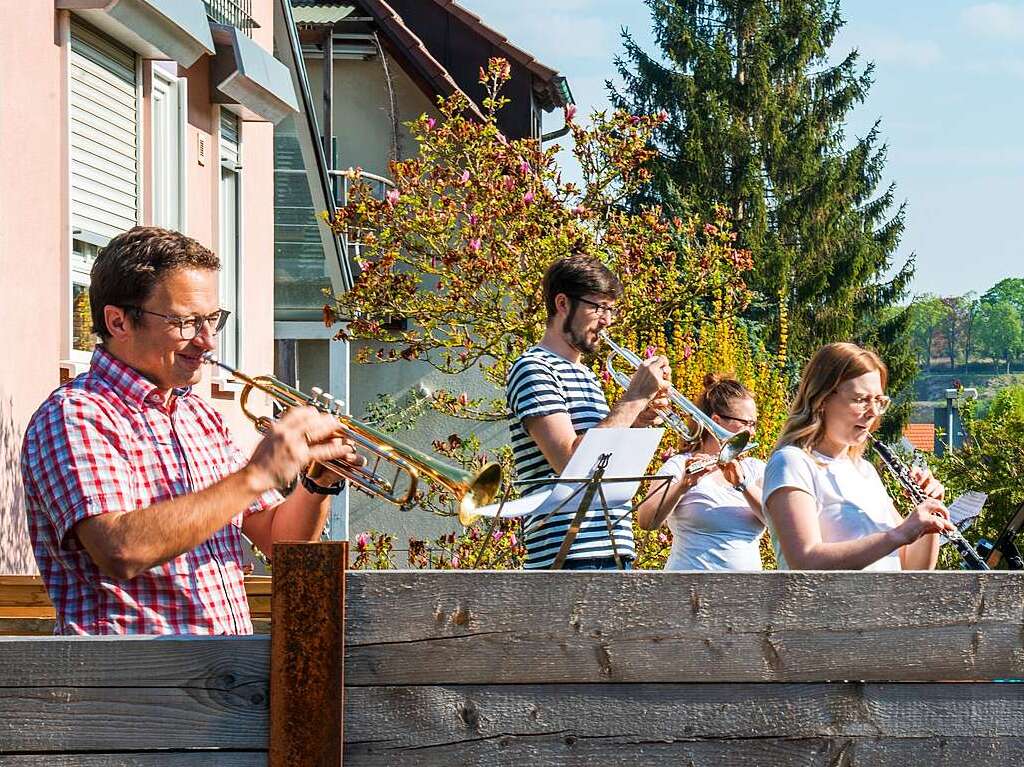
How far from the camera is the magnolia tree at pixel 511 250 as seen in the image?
33.9 ft

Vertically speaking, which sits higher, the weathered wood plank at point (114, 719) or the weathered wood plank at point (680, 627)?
the weathered wood plank at point (680, 627)

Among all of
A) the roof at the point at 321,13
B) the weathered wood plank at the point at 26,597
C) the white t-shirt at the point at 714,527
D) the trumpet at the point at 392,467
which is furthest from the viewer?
the roof at the point at 321,13

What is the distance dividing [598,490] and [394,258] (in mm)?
6361

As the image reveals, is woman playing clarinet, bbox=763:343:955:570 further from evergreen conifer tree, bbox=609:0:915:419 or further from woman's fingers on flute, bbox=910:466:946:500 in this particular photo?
evergreen conifer tree, bbox=609:0:915:419

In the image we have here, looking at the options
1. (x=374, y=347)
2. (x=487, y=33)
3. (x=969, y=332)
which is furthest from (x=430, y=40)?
(x=969, y=332)

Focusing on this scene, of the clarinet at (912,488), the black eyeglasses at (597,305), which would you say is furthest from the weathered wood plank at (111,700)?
the black eyeglasses at (597,305)

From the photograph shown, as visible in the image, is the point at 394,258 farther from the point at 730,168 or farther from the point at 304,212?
the point at 730,168

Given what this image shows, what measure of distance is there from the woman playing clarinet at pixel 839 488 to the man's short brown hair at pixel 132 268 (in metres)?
1.74

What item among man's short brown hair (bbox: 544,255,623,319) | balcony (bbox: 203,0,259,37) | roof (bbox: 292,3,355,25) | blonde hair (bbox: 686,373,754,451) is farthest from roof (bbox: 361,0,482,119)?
man's short brown hair (bbox: 544,255,623,319)

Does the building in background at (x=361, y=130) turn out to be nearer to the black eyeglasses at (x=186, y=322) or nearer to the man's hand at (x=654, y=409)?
the man's hand at (x=654, y=409)

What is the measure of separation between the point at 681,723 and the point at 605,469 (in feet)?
6.58

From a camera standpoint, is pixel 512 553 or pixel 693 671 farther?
pixel 512 553

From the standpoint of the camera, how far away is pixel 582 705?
2.40 metres

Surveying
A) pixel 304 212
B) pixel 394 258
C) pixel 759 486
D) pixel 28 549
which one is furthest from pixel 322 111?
pixel 759 486
